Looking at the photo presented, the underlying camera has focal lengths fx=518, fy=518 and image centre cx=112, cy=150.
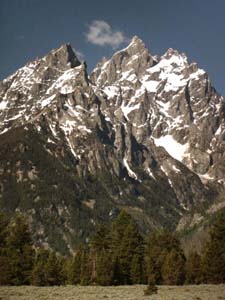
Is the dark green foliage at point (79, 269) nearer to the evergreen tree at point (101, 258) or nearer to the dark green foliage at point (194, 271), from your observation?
the evergreen tree at point (101, 258)

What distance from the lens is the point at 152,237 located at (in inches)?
3794

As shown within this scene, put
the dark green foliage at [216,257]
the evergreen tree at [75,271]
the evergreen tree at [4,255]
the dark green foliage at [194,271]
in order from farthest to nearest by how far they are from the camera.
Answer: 1. the evergreen tree at [75,271]
2. the dark green foliage at [194,271]
3. the dark green foliage at [216,257]
4. the evergreen tree at [4,255]

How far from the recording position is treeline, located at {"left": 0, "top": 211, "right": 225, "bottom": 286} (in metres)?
68.8

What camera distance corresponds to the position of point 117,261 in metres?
74.4

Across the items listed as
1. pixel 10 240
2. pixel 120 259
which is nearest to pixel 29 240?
pixel 10 240

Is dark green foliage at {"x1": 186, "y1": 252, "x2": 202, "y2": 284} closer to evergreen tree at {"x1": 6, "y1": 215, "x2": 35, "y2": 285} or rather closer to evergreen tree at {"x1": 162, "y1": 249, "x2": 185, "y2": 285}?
evergreen tree at {"x1": 162, "y1": 249, "x2": 185, "y2": 285}

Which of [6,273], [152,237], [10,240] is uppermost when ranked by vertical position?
[152,237]

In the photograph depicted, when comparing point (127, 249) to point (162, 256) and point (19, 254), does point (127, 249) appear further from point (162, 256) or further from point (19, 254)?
point (19, 254)

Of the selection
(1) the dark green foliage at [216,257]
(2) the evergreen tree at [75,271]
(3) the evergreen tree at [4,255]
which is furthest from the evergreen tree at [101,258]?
(1) the dark green foliage at [216,257]

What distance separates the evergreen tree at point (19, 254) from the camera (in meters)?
68.4

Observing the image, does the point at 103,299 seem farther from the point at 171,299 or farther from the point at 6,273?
the point at 6,273

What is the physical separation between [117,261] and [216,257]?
50.3ft

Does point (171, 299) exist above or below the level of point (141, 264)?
below

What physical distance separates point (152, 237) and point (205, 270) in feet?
61.0
